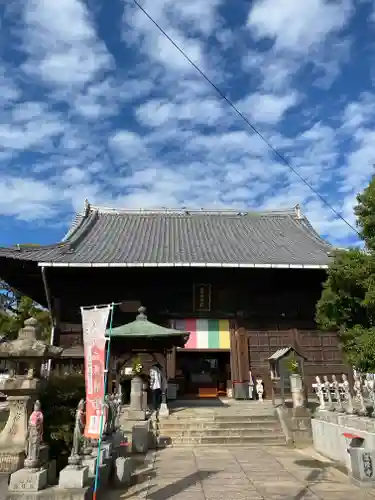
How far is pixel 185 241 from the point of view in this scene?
66.2 feet

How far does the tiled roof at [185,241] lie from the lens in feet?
54.8

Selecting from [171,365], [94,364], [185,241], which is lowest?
[94,364]

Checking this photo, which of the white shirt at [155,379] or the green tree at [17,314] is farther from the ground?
Result: the green tree at [17,314]

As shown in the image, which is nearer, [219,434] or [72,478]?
[72,478]

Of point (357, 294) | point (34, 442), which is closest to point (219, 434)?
point (357, 294)

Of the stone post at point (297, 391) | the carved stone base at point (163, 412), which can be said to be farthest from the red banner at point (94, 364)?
the stone post at point (297, 391)

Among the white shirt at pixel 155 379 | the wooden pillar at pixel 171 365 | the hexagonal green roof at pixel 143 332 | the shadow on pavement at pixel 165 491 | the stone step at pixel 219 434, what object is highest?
the hexagonal green roof at pixel 143 332

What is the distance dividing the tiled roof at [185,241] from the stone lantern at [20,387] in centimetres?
843

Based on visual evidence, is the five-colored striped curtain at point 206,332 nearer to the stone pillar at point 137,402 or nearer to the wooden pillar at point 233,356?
the wooden pillar at point 233,356

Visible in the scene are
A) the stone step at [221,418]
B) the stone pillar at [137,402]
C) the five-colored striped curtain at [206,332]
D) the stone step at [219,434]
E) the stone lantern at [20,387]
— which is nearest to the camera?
the stone lantern at [20,387]

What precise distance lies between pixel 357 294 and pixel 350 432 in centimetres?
301

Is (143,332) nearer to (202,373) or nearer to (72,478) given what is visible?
(72,478)

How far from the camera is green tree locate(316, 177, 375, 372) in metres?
7.22

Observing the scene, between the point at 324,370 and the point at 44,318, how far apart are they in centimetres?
2005
